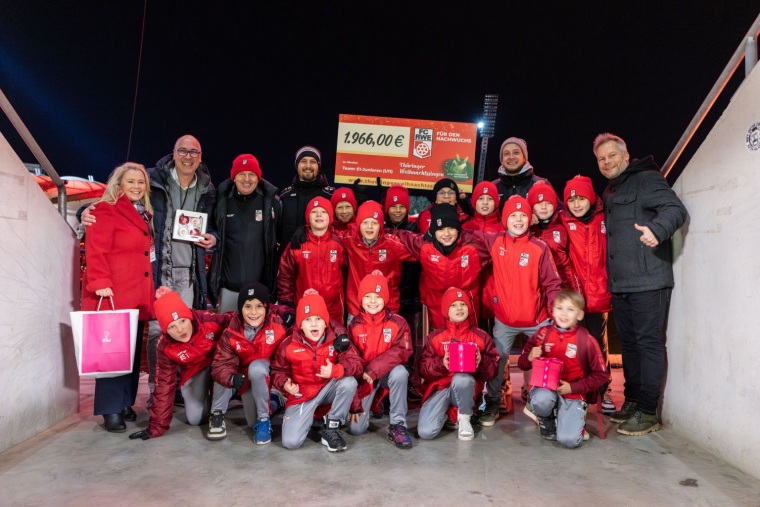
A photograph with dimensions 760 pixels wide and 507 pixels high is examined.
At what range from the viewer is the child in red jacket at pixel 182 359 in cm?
397

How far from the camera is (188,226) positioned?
4.77m

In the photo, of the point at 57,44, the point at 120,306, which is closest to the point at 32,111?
the point at 57,44

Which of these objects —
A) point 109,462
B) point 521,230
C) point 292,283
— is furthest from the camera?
point 292,283

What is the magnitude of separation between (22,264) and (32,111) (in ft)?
104

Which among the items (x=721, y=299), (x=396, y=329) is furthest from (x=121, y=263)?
(x=721, y=299)

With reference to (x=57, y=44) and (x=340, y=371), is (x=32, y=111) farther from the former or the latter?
(x=340, y=371)

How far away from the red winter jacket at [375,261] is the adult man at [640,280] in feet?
5.68

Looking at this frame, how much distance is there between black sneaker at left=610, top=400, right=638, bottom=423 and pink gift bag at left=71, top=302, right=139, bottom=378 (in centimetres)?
368

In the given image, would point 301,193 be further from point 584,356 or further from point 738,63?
point 738,63

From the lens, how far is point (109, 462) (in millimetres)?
3348

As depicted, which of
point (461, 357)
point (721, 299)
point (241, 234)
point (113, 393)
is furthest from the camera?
point (241, 234)

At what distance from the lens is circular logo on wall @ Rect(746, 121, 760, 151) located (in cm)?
326

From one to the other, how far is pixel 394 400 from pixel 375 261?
1.29 meters

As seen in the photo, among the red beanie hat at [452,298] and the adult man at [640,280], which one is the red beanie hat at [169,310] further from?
the adult man at [640,280]
